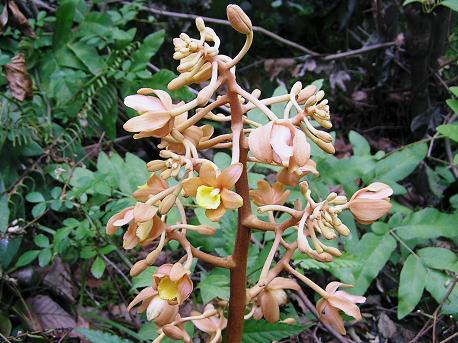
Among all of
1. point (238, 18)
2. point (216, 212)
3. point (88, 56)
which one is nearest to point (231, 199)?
point (216, 212)

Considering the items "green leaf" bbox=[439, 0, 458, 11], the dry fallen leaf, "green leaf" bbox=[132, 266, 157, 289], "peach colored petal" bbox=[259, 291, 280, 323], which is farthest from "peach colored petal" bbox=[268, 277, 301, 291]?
the dry fallen leaf

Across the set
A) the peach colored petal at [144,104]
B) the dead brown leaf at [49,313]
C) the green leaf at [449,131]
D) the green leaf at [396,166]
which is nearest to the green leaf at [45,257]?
the dead brown leaf at [49,313]

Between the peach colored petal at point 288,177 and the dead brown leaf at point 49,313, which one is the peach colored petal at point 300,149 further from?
the dead brown leaf at point 49,313

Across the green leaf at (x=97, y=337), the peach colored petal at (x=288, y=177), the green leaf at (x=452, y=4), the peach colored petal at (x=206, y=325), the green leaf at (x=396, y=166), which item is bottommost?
the green leaf at (x=97, y=337)

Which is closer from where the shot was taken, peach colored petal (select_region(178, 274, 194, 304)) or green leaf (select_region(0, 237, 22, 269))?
peach colored petal (select_region(178, 274, 194, 304))

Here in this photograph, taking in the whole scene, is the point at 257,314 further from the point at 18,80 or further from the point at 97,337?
the point at 18,80

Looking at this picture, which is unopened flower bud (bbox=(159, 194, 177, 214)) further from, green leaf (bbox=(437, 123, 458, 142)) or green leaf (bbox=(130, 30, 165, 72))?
green leaf (bbox=(130, 30, 165, 72))

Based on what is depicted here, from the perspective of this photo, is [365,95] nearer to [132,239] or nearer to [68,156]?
[68,156]

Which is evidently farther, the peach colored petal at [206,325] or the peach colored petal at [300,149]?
the peach colored petal at [206,325]
